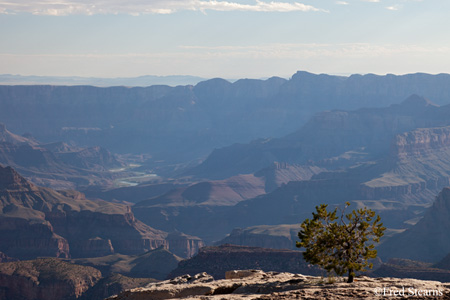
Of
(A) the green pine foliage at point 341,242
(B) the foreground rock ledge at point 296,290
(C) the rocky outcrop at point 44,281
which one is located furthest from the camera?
(C) the rocky outcrop at point 44,281

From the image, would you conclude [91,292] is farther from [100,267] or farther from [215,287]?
[215,287]

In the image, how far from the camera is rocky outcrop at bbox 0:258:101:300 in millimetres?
143375

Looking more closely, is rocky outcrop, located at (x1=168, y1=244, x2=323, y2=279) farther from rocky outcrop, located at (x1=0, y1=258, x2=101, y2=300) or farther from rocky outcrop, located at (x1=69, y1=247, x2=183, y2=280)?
rocky outcrop, located at (x1=69, y1=247, x2=183, y2=280)

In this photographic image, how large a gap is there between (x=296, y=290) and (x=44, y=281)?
380ft

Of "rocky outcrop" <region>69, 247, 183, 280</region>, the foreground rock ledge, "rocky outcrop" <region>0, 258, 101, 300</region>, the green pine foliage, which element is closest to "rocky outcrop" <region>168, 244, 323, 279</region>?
"rocky outcrop" <region>0, 258, 101, 300</region>

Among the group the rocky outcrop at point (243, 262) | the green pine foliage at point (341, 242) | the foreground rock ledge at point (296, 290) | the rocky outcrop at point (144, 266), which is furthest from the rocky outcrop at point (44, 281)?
the green pine foliage at point (341, 242)

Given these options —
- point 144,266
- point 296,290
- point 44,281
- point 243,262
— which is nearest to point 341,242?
point 296,290

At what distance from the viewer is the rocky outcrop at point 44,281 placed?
470ft

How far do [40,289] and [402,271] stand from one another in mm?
67377

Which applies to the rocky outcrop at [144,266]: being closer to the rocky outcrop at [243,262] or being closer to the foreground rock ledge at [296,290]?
the rocky outcrop at [243,262]

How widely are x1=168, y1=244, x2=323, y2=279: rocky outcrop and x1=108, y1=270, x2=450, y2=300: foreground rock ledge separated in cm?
8680

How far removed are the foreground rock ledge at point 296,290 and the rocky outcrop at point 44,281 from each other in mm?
102200

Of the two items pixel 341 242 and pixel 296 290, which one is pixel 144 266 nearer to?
pixel 341 242

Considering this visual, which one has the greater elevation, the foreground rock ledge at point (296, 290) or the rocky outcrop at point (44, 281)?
the foreground rock ledge at point (296, 290)
